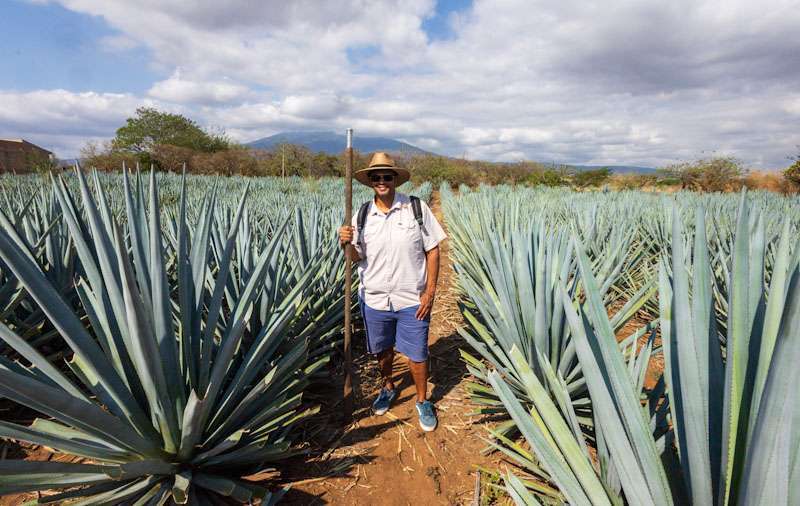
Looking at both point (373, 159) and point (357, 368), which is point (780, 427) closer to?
point (373, 159)

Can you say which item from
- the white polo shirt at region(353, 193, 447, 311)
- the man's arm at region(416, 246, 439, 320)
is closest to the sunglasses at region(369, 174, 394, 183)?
the white polo shirt at region(353, 193, 447, 311)

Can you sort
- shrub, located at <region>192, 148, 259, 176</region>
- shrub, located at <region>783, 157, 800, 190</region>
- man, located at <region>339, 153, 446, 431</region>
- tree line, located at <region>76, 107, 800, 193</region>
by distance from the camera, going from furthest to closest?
shrub, located at <region>192, 148, 259, 176</region> → tree line, located at <region>76, 107, 800, 193</region> → shrub, located at <region>783, 157, 800, 190</region> → man, located at <region>339, 153, 446, 431</region>

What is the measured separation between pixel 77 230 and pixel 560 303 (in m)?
1.95

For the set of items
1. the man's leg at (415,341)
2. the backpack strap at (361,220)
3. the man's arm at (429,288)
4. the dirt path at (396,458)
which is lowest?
the dirt path at (396,458)

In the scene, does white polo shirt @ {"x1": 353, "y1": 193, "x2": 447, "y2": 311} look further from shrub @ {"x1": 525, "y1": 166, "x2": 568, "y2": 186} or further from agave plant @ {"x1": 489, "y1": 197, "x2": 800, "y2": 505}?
shrub @ {"x1": 525, "y1": 166, "x2": 568, "y2": 186}

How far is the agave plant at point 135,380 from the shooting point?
3.46 feet

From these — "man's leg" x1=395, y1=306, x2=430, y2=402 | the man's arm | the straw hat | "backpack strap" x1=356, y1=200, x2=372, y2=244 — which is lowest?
"man's leg" x1=395, y1=306, x2=430, y2=402

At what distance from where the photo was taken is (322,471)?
1.79 meters

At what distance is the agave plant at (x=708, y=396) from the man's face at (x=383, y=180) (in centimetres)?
129

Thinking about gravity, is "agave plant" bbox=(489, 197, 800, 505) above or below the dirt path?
above

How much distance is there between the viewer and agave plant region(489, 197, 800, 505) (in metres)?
0.56

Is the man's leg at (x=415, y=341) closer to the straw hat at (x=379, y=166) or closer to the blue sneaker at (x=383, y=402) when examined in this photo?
the blue sneaker at (x=383, y=402)

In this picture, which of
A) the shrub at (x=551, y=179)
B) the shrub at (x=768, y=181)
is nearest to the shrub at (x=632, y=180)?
the shrub at (x=551, y=179)

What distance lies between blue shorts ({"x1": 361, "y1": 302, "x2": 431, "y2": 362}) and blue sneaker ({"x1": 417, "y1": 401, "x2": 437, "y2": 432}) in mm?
281
